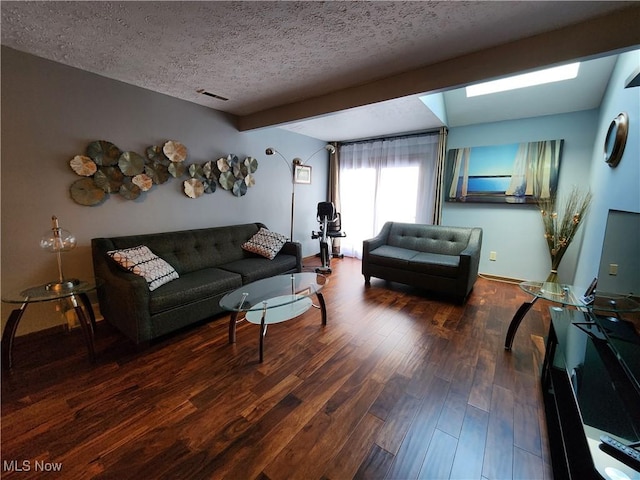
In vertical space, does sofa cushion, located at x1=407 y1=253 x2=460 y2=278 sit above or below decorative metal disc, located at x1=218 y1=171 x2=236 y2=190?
below

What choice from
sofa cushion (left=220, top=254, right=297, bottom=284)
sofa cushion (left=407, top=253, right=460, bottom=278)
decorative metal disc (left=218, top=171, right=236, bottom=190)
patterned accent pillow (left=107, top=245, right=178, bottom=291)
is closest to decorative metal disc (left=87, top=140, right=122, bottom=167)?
patterned accent pillow (left=107, top=245, right=178, bottom=291)

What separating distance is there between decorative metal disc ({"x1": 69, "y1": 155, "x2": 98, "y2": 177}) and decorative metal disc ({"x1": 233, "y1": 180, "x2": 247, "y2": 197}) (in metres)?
1.52

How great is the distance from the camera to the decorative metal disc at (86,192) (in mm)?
2307

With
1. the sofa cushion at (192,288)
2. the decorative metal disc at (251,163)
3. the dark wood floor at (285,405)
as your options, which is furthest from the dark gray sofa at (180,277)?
the decorative metal disc at (251,163)

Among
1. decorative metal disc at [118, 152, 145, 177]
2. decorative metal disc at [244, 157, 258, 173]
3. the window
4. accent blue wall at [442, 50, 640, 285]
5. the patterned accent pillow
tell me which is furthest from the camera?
the window

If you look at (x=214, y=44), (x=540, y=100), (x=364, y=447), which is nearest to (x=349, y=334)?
(x=364, y=447)

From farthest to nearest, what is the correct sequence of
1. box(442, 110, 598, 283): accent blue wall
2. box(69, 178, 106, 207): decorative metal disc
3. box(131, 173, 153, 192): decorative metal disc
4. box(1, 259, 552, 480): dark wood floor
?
box(442, 110, 598, 283): accent blue wall → box(131, 173, 153, 192): decorative metal disc → box(69, 178, 106, 207): decorative metal disc → box(1, 259, 552, 480): dark wood floor

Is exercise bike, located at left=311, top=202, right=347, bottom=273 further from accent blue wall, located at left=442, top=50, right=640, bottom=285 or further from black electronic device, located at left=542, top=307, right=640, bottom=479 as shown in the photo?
black electronic device, located at left=542, top=307, right=640, bottom=479

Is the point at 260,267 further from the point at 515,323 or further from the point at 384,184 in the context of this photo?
the point at 384,184

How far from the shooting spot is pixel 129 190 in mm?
2609

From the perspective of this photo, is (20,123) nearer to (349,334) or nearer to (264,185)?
(264,185)

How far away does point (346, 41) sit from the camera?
71.8 inches

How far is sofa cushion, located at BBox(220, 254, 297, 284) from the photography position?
2807 mm

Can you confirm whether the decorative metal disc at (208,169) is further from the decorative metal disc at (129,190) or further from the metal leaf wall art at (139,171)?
the decorative metal disc at (129,190)
